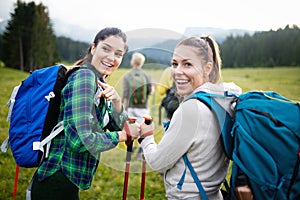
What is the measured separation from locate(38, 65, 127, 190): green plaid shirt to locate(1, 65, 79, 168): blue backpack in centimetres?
6

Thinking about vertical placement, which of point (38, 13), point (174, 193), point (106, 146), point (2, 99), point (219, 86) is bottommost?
point (2, 99)

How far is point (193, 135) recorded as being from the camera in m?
1.59

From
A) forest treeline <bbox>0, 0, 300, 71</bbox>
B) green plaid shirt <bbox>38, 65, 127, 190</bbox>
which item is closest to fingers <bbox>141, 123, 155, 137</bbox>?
green plaid shirt <bbox>38, 65, 127, 190</bbox>

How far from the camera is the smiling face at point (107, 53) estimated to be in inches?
75.6

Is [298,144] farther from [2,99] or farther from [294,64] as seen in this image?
[294,64]

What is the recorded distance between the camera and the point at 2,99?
32.7 feet

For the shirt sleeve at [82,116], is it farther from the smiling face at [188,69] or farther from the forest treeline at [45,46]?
the forest treeline at [45,46]

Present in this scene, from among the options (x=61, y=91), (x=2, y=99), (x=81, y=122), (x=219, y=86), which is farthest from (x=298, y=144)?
(x=2, y=99)

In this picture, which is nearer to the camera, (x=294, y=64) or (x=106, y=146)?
(x=106, y=146)

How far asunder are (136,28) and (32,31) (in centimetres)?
2453

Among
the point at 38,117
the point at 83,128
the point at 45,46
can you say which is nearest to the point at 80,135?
the point at 83,128

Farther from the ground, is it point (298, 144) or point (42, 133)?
point (298, 144)

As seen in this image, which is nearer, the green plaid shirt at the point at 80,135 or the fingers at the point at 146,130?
the green plaid shirt at the point at 80,135

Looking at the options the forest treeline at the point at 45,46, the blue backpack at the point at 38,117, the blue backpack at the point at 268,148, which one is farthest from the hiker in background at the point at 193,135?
the forest treeline at the point at 45,46
